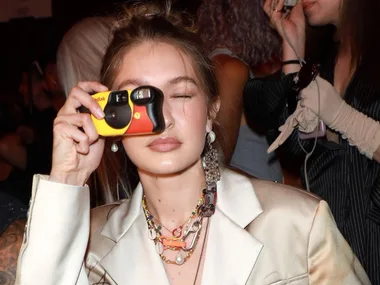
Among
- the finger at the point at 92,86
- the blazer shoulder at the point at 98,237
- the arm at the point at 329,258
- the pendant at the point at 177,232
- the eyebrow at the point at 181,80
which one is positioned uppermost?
the eyebrow at the point at 181,80

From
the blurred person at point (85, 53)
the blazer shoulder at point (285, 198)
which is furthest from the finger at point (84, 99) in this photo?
the blurred person at point (85, 53)

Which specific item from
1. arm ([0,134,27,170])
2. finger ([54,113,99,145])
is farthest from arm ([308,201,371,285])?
arm ([0,134,27,170])

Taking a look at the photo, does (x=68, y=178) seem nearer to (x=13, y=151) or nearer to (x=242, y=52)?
(x=242, y=52)

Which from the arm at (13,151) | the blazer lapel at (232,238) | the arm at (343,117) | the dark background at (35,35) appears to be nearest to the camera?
the blazer lapel at (232,238)

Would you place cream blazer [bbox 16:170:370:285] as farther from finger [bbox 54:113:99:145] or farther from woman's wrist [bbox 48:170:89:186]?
finger [bbox 54:113:99:145]

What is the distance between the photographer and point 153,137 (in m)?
1.85

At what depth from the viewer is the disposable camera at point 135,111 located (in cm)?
171

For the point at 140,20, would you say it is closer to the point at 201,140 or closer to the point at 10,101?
the point at 201,140

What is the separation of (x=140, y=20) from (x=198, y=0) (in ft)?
7.37

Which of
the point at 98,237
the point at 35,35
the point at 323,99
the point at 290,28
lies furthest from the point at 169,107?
the point at 35,35

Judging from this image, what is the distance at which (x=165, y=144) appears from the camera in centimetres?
184

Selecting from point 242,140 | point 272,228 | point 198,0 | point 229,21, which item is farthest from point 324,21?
point 198,0

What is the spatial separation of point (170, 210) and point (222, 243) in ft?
0.57

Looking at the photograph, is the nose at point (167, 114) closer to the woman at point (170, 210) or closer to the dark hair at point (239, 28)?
the woman at point (170, 210)
